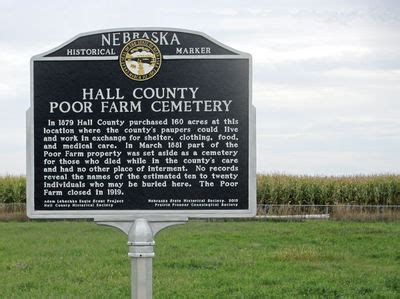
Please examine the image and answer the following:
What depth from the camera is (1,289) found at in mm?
13266

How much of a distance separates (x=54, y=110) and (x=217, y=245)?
421 inches

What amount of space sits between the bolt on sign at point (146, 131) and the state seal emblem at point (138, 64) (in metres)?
0.01

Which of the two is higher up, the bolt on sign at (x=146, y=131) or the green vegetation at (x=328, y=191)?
the bolt on sign at (x=146, y=131)

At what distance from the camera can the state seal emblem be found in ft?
28.8

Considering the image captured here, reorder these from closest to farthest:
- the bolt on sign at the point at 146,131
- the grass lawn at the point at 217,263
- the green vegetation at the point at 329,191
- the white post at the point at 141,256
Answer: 1. the white post at the point at 141,256
2. the bolt on sign at the point at 146,131
3. the grass lawn at the point at 217,263
4. the green vegetation at the point at 329,191

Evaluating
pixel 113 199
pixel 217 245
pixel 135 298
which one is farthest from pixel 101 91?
pixel 217 245

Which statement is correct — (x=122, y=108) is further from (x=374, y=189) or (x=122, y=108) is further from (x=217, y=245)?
(x=374, y=189)

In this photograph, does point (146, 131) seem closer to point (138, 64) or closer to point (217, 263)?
point (138, 64)

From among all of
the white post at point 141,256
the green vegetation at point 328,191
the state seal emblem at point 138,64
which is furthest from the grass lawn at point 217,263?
the green vegetation at point 328,191

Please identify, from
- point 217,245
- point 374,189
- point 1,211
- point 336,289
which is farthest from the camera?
point 374,189

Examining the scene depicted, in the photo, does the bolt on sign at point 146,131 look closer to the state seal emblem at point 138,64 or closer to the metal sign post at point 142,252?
the state seal emblem at point 138,64

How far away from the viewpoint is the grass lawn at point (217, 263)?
1288 centimetres

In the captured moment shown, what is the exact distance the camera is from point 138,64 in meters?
8.84

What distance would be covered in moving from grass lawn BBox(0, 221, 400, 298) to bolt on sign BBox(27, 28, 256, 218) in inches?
152
